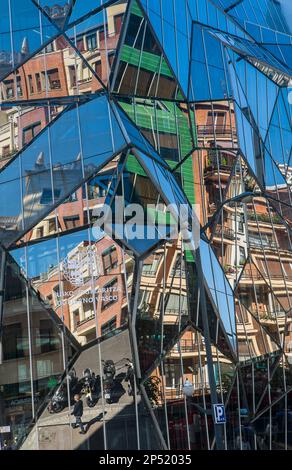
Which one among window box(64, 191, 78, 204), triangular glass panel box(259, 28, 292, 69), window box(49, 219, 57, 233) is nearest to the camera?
window box(49, 219, 57, 233)

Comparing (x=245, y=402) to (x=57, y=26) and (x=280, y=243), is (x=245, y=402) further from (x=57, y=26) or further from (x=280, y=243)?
(x=57, y=26)

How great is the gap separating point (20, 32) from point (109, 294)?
802 centimetres

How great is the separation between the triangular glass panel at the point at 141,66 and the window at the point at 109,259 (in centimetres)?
482

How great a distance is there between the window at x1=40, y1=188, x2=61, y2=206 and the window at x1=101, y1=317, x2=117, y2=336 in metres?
3.56

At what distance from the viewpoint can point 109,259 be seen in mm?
18609

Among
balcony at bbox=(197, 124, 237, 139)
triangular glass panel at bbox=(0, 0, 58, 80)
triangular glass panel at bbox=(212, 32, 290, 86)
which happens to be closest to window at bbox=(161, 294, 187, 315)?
balcony at bbox=(197, 124, 237, 139)

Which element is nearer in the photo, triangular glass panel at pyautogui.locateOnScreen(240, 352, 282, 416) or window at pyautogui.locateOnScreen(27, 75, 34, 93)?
window at pyautogui.locateOnScreen(27, 75, 34, 93)

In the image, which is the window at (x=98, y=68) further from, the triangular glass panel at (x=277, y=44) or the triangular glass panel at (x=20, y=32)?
the triangular glass panel at (x=277, y=44)

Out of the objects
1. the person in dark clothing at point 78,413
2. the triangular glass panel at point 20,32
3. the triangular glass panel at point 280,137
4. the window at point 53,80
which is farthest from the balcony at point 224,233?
the triangular glass panel at point 20,32

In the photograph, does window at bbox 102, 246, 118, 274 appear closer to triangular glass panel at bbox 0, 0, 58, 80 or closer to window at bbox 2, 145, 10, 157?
window at bbox 2, 145, 10, 157

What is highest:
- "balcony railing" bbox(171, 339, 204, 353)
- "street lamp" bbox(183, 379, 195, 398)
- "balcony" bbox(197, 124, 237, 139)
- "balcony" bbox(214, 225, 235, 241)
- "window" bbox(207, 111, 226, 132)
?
"window" bbox(207, 111, 226, 132)

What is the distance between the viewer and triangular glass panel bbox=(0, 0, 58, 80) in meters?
20.6

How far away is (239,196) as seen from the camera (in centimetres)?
2262

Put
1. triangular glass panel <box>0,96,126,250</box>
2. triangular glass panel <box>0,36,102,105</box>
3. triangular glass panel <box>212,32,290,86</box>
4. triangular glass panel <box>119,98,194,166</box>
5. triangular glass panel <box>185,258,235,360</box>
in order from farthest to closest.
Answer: triangular glass panel <box>212,32,290,86</box> < triangular glass panel <box>119,98,194,166</box> < triangular glass panel <box>0,36,102,105</box> < triangular glass panel <box>185,258,235,360</box> < triangular glass panel <box>0,96,126,250</box>
